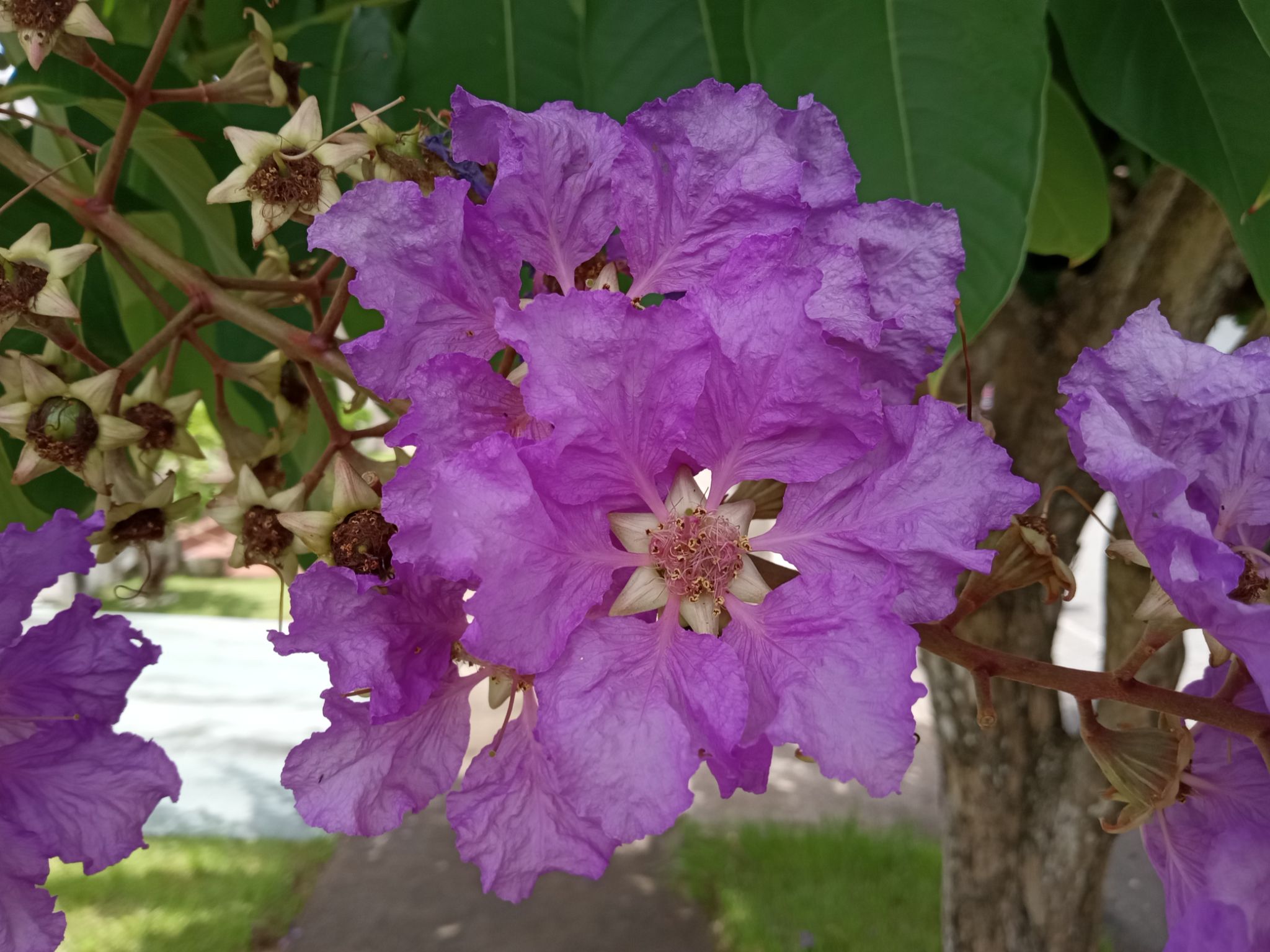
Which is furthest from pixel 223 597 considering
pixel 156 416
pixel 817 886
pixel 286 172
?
pixel 286 172

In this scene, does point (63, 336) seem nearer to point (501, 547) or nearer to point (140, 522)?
point (140, 522)

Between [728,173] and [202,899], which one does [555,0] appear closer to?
[728,173]

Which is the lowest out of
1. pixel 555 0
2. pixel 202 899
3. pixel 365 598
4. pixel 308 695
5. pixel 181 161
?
pixel 308 695

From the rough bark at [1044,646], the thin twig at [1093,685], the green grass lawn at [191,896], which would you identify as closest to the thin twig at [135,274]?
the thin twig at [1093,685]

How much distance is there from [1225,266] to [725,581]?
1499 mm

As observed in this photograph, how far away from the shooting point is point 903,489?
487mm

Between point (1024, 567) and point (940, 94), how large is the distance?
40cm

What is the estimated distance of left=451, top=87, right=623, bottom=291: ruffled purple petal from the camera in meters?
0.51

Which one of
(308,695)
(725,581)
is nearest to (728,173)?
(725,581)

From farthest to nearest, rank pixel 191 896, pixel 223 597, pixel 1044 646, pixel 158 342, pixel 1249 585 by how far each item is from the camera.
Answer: pixel 223 597, pixel 191 896, pixel 1044 646, pixel 158 342, pixel 1249 585

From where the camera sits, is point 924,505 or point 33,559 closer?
point 924,505

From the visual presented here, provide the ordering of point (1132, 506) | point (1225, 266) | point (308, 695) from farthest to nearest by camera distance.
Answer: point (308, 695)
point (1225, 266)
point (1132, 506)

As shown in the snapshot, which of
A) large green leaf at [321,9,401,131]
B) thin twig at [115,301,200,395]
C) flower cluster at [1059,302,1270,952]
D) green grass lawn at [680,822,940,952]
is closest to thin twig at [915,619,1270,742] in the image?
flower cluster at [1059,302,1270,952]

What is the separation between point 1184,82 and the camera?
90 cm
